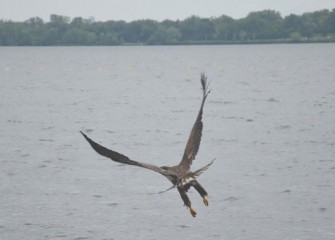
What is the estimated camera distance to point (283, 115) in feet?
181

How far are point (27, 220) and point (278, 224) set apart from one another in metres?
7.56

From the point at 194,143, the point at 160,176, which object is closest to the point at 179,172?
the point at 194,143

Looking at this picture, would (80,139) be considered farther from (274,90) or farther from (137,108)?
(274,90)

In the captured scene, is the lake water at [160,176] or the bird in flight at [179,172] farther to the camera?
the lake water at [160,176]

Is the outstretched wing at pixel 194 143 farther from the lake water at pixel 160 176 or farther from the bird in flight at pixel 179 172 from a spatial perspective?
the lake water at pixel 160 176

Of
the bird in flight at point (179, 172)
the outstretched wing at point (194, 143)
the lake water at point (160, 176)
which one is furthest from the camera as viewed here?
the lake water at point (160, 176)

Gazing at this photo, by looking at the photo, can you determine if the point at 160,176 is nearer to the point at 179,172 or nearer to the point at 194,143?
the point at 194,143

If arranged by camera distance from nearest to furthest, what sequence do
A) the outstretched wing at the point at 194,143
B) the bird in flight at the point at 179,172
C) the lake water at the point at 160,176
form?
the bird in flight at the point at 179,172 → the outstretched wing at the point at 194,143 → the lake water at the point at 160,176

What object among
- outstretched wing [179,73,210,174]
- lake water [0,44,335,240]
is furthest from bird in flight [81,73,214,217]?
lake water [0,44,335,240]

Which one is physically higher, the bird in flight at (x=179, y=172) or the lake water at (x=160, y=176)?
the bird in flight at (x=179, y=172)

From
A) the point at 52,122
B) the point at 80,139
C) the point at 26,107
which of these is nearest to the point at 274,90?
the point at 26,107

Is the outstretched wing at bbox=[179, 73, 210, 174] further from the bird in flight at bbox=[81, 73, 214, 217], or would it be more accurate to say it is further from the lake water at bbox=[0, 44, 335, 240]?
the lake water at bbox=[0, 44, 335, 240]

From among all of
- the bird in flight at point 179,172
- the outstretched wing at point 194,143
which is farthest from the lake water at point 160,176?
the bird in flight at point 179,172

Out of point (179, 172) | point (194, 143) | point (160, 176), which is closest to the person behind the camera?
point (179, 172)
